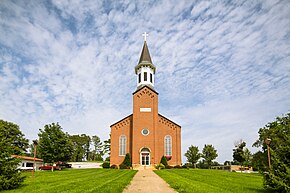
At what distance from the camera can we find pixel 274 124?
31.9 meters

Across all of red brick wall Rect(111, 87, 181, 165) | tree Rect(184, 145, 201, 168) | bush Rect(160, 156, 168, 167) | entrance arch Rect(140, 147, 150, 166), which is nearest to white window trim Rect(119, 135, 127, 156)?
red brick wall Rect(111, 87, 181, 165)

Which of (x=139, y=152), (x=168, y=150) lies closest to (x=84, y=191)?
(x=139, y=152)

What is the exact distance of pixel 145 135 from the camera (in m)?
35.2

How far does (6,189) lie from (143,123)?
25657 millimetres

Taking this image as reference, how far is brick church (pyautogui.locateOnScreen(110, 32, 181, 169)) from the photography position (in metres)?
34.4

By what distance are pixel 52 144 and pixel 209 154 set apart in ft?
104

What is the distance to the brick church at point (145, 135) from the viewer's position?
34.4 meters

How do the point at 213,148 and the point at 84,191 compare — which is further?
the point at 213,148

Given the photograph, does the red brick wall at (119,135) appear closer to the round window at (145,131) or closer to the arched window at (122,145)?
the arched window at (122,145)

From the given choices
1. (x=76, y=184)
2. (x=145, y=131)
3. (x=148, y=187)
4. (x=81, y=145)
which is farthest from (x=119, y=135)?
(x=81, y=145)

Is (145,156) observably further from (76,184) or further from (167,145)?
(76,184)

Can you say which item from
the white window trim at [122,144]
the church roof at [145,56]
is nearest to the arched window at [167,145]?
the white window trim at [122,144]

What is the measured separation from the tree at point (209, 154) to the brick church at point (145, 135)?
1434 cm

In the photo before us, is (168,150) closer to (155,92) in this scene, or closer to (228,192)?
(155,92)
